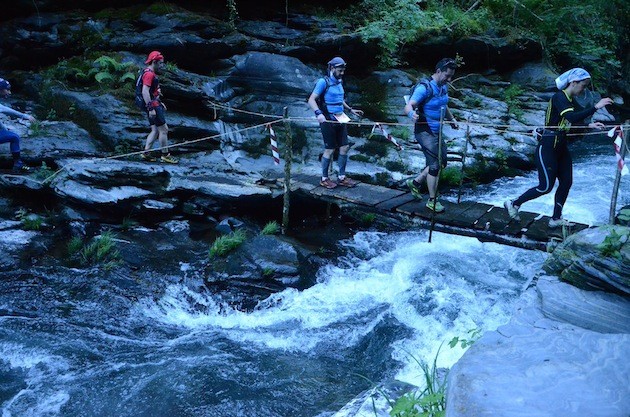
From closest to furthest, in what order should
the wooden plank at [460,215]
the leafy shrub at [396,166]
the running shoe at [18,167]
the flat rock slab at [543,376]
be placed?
the flat rock slab at [543,376]
the wooden plank at [460,215]
the running shoe at [18,167]
the leafy shrub at [396,166]

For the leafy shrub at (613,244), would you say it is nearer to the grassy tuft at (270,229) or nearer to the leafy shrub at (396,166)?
the grassy tuft at (270,229)

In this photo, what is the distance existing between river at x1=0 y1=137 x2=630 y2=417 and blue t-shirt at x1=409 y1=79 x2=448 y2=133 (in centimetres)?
253

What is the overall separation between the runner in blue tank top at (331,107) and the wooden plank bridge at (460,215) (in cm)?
58

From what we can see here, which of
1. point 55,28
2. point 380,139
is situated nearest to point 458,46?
point 380,139

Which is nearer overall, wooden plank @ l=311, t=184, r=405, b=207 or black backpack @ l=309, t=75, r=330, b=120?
black backpack @ l=309, t=75, r=330, b=120

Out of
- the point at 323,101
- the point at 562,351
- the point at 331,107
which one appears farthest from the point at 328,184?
the point at 562,351

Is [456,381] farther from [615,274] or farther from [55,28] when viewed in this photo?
[55,28]

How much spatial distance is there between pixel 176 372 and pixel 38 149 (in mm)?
6595

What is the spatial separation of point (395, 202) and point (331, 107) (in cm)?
211

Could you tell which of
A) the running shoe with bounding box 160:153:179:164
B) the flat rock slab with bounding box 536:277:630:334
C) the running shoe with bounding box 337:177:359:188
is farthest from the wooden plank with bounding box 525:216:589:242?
the running shoe with bounding box 160:153:179:164

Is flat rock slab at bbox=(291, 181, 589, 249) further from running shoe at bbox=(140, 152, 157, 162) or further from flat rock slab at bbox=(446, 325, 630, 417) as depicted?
flat rock slab at bbox=(446, 325, 630, 417)

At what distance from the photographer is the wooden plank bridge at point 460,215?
8.51 metres

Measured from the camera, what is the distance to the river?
6.38 m

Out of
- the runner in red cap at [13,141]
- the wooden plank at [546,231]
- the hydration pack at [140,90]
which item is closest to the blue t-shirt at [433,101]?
the wooden plank at [546,231]
